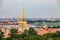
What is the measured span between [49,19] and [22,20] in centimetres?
133

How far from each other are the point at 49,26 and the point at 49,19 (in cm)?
36

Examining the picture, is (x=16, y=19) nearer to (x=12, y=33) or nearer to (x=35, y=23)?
(x=35, y=23)

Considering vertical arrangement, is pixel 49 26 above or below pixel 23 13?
below

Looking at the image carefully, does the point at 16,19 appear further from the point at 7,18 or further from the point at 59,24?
the point at 59,24

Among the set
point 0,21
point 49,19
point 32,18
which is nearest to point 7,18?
point 0,21

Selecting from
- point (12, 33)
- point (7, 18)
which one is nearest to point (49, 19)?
point (7, 18)

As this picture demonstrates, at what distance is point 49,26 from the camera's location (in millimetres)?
10180

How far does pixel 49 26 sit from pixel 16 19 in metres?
1.58

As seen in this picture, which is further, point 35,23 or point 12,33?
point 35,23

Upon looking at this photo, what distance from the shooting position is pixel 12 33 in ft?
21.3

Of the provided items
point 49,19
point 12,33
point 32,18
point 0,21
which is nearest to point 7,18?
point 0,21

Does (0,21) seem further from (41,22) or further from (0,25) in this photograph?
(41,22)

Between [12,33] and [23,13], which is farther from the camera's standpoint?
[23,13]

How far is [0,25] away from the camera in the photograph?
34.0ft
